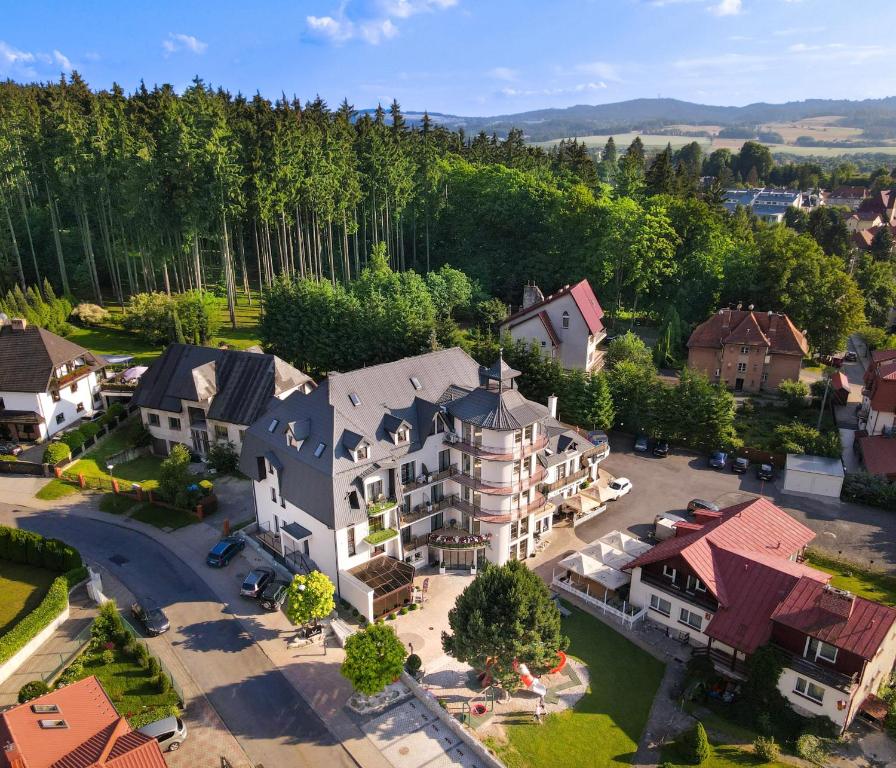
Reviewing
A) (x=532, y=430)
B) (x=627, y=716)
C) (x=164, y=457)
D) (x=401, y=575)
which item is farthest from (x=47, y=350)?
(x=627, y=716)

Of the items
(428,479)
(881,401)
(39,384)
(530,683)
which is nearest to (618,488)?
(428,479)

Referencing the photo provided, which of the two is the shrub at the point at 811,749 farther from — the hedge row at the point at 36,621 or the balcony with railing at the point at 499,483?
the hedge row at the point at 36,621

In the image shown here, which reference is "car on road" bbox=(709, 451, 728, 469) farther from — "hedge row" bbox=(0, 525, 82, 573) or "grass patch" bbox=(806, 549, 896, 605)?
"hedge row" bbox=(0, 525, 82, 573)

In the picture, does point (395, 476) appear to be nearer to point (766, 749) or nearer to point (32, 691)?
point (32, 691)

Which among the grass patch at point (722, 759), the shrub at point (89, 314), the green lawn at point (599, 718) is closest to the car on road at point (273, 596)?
the green lawn at point (599, 718)

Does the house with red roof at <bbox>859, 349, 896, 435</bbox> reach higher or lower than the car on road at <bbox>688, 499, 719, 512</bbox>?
higher

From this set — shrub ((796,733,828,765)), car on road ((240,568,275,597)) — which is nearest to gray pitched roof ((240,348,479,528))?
car on road ((240,568,275,597))
